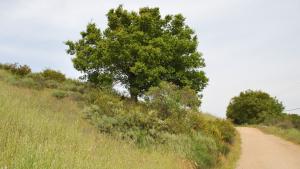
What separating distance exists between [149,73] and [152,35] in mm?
3890

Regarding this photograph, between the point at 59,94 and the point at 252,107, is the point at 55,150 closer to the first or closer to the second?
the point at 59,94

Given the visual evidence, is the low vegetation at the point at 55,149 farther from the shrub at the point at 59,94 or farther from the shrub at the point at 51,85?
the shrub at the point at 51,85

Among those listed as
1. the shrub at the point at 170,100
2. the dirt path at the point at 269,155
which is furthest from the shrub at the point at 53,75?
the dirt path at the point at 269,155

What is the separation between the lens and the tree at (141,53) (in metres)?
25.5

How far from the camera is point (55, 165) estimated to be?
6336mm

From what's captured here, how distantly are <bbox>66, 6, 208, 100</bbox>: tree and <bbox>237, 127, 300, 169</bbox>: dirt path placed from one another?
6.35 metres

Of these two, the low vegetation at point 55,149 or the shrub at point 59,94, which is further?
the shrub at point 59,94

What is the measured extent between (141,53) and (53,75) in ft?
31.0

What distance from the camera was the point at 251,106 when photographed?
59.9 m

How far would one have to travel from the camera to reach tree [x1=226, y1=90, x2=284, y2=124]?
58719 mm

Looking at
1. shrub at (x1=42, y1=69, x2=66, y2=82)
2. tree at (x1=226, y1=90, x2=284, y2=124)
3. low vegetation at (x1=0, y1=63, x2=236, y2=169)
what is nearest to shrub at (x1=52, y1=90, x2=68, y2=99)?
low vegetation at (x1=0, y1=63, x2=236, y2=169)

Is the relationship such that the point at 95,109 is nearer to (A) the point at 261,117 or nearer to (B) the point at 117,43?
(B) the point at 117,43

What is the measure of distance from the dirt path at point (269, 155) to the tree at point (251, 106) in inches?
1314

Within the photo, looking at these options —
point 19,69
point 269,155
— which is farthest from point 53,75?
point 269,155
